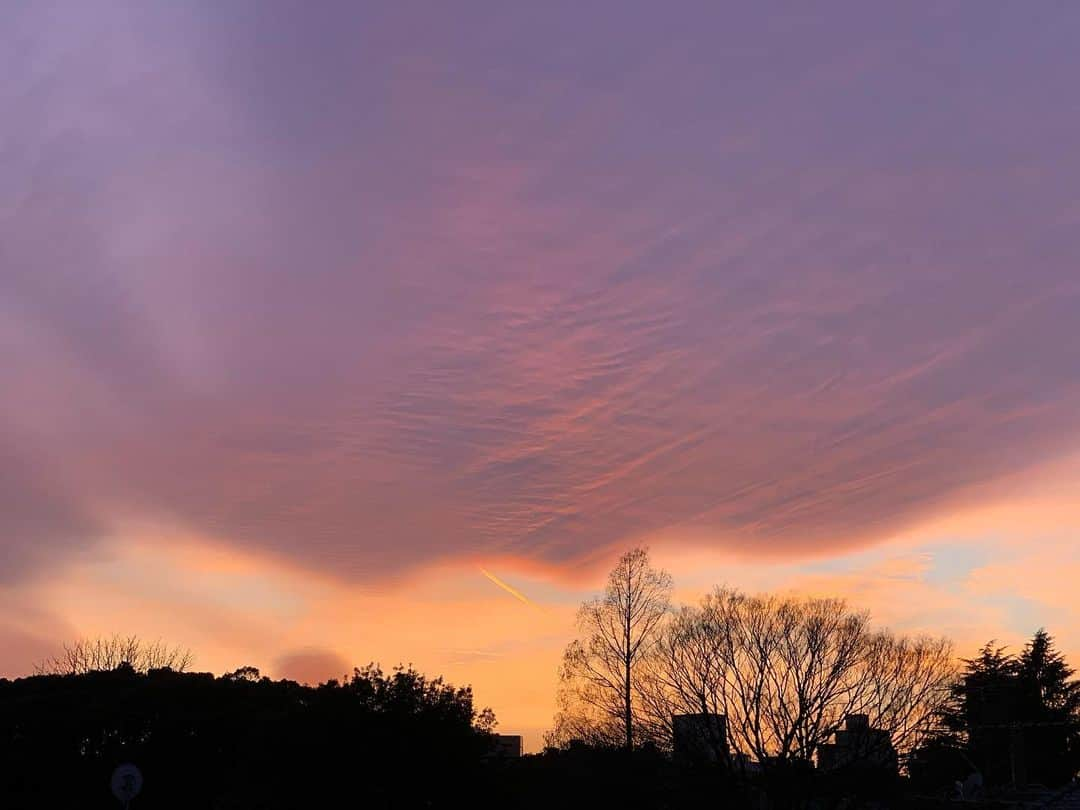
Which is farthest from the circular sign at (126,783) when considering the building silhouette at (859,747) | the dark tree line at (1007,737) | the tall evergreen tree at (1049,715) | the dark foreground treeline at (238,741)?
the tall evergreen tree at (1049,715)

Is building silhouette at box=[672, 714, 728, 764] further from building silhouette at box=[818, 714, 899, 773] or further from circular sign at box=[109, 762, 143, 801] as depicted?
circular sign at box=[109, 762, 143, 801]

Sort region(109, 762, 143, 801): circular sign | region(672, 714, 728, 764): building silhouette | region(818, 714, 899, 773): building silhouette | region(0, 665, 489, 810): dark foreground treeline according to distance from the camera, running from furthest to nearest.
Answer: region(672, 714, 728, 764): building silhouette, region(818, 714, 899, 773): building silhouette, region(0, 665, 489, 810): dark foreground treeline, region(109, 762, 143, 801): circular sign

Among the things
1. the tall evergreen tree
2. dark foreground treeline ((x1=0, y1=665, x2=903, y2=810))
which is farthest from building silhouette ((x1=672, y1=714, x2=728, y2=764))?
the tall evergreen tree

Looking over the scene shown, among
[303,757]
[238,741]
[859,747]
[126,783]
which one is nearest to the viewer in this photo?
[126,783]

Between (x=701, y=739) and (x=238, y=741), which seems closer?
(x=238, y=741)

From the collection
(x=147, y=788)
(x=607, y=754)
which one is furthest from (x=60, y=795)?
(x=607, y=754)

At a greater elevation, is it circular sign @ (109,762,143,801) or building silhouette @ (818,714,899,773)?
building silhouette @ (818,714,899,773)

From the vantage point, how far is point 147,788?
4638cm

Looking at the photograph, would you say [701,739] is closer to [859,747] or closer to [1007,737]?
[859,747]

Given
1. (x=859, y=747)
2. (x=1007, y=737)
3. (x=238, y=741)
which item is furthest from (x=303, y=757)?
(x=1007, y=737)

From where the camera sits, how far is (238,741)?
47625mm

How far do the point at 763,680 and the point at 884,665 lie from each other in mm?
7737

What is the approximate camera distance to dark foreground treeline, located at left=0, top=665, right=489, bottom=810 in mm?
36312

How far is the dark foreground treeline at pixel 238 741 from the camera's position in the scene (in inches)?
1430
